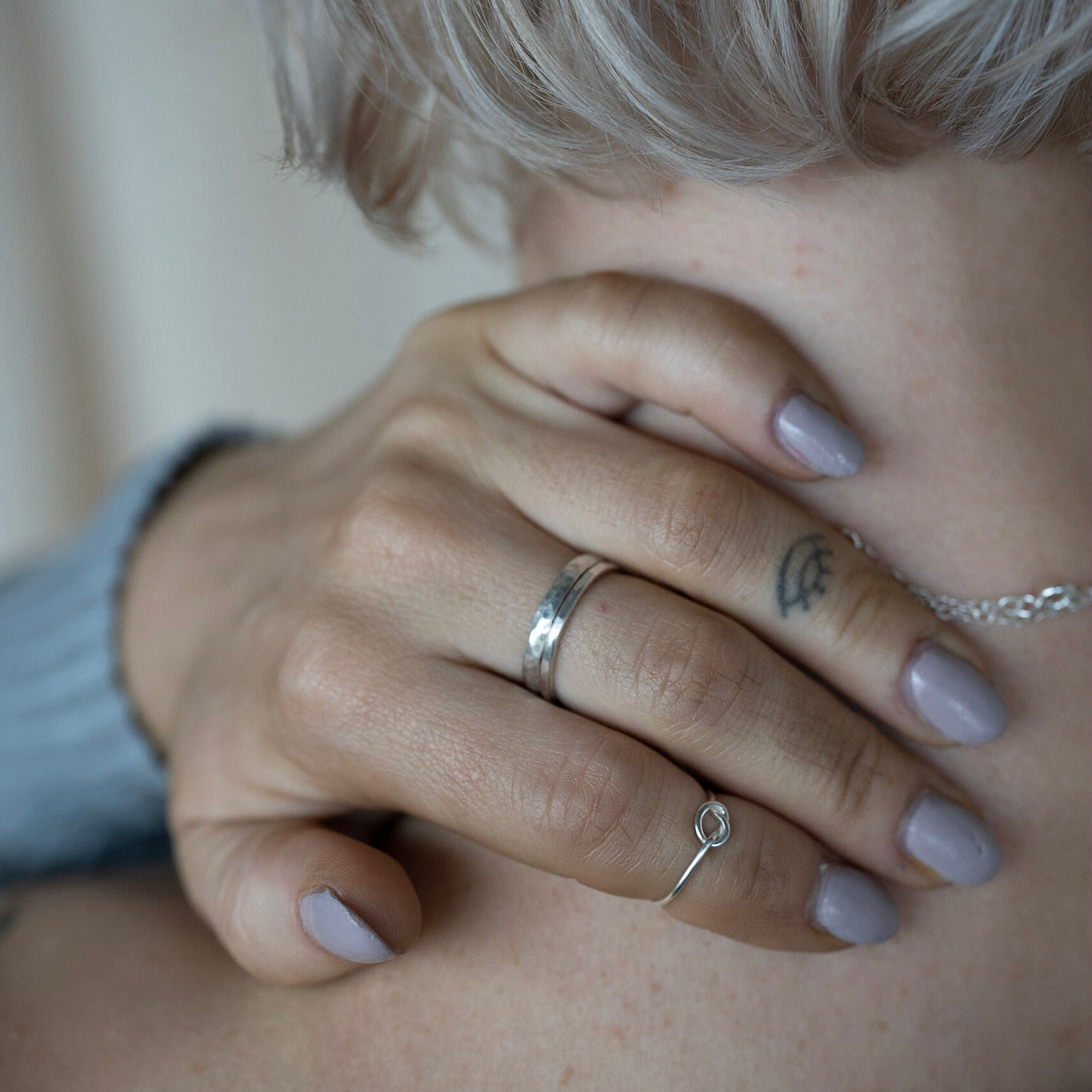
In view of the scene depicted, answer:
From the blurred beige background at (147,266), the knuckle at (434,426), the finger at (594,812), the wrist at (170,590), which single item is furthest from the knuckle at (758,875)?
the blurred beige background at (147,266)

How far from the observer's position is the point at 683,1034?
22.6 inches

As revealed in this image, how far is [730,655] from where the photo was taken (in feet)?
1.85

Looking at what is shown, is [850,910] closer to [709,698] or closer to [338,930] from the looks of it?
[709,698]

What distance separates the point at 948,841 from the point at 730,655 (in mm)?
175

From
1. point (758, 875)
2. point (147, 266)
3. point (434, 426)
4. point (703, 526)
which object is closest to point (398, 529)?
point (434, 426)

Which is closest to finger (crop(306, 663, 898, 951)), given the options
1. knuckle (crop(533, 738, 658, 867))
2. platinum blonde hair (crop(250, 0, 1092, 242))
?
knuckle (crop(533, 738, 658, 867))

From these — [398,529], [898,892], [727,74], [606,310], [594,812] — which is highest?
[727,74]

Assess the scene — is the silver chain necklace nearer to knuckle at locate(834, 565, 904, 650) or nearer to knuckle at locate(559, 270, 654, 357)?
knuckle at locate(834, 565, 904, 650)

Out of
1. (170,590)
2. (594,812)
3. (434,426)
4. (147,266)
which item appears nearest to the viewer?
(594,812)

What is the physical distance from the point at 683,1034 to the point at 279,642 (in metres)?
0.36

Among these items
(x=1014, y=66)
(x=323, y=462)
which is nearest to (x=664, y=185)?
(x=1014, y=66)

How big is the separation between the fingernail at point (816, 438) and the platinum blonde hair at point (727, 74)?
5.5 inches

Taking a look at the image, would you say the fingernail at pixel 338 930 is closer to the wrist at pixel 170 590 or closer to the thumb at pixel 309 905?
the thumb at pixel 309 905

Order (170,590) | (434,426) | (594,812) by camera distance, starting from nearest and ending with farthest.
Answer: (594,812)
(434,426)
(170,590)
